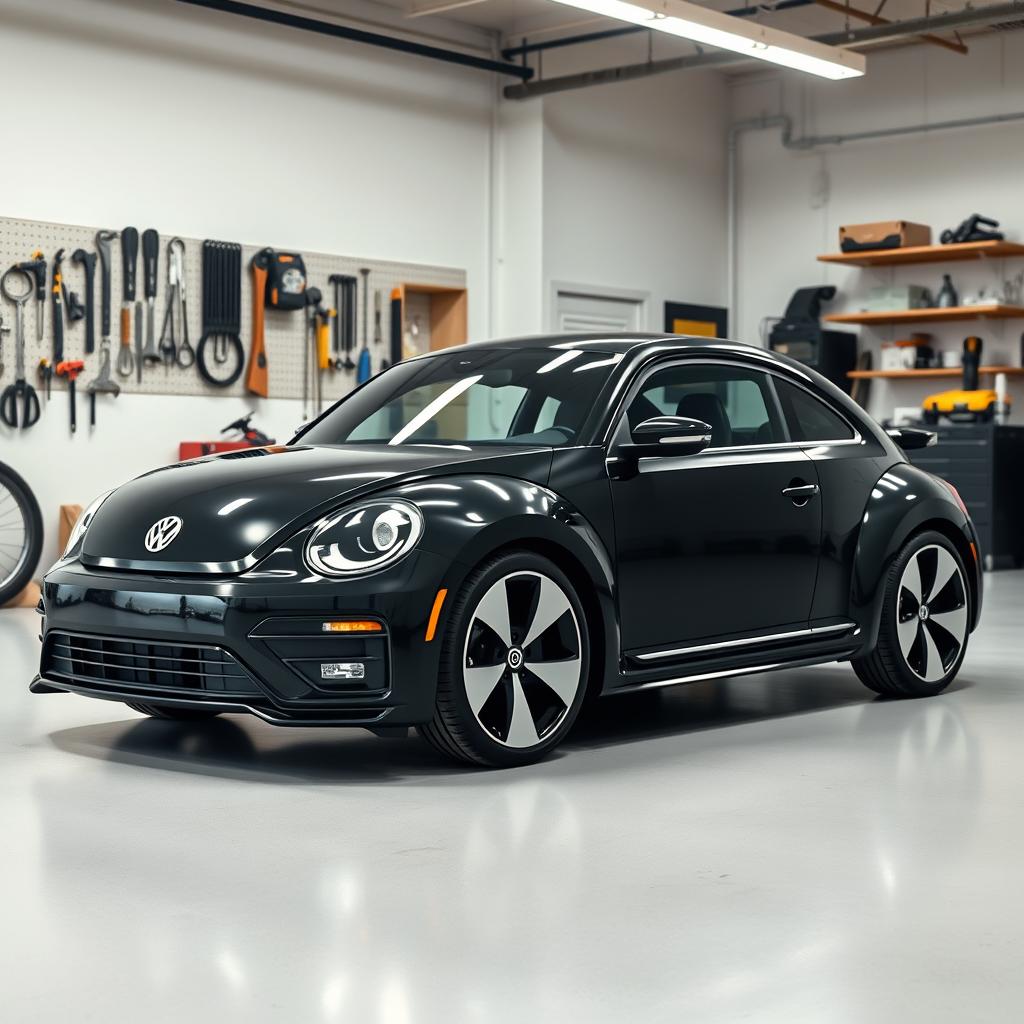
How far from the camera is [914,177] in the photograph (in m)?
13.7

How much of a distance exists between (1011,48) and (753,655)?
977 centimetres

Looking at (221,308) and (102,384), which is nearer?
(102,384)

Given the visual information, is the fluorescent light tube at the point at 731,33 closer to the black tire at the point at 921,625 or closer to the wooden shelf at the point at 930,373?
the wooden shelf at the point at 930,373

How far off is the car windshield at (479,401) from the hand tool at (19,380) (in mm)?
4982

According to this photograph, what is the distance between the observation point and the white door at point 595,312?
13.0 m

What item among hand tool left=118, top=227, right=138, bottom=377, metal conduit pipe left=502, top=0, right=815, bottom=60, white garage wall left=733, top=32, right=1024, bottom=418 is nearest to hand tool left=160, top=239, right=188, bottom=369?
hand tool left=118, top=227, right=138, bottom=377

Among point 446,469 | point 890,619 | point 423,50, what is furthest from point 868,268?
point 446,469

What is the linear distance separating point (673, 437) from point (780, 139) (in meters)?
10.7

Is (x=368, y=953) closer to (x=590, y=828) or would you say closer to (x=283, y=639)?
(x=590, y=828)

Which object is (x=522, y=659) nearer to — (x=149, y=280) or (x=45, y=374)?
(x=45, y=374)

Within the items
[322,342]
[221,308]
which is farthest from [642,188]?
[221,308]

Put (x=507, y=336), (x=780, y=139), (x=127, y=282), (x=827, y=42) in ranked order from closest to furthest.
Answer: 1. (x=127, y=282)
2. (x=827, y=42)
3. (x=507, y=336)
4. (x=780, y=139)

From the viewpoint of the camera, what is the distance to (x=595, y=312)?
13312 millimetres

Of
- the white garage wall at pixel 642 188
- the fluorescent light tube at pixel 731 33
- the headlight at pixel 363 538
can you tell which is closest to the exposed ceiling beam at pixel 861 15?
the fluorescent light tube at pixel 731 33
